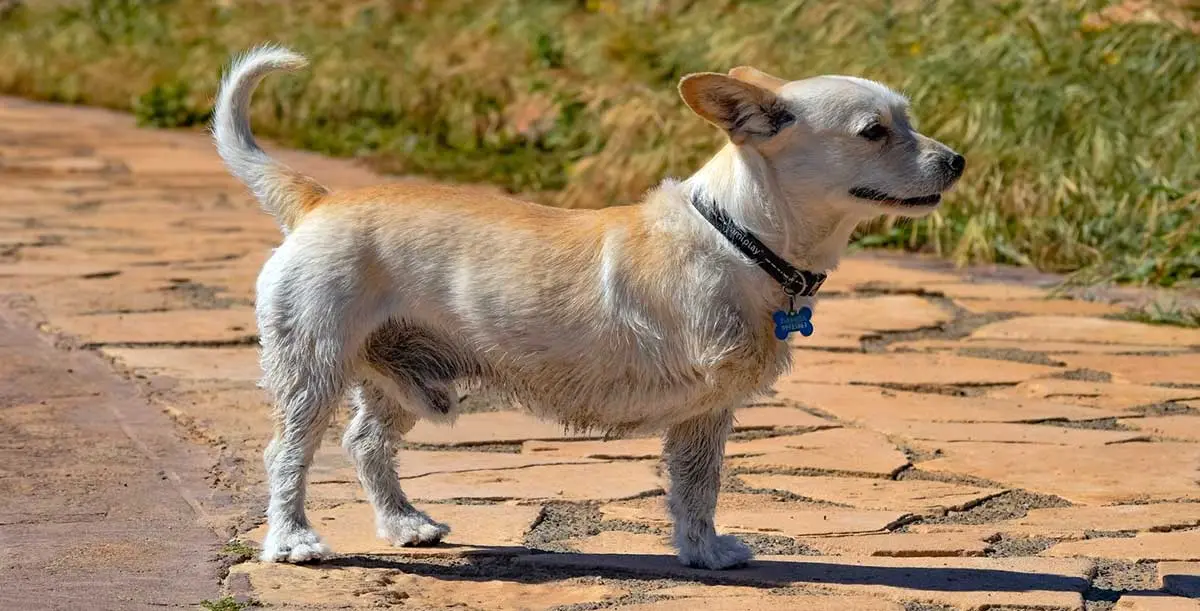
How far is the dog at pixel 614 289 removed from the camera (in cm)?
371

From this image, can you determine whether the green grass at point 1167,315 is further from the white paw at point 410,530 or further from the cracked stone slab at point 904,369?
the white paw at point 410,530

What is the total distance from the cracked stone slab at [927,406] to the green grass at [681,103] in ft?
6.75

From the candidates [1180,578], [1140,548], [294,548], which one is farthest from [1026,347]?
[294,548]

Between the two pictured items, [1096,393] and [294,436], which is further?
[1096,393]

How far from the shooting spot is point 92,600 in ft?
11.4

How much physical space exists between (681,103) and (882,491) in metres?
5.45

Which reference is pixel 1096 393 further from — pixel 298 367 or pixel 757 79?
pixel 298 367

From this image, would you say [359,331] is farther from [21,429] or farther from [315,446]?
[21,429]

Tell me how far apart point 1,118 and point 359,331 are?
10326 millimetres

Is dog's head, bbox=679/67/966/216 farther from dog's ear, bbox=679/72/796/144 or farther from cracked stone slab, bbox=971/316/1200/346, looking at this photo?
cracked stone slab, bbox=971/316/1200/346

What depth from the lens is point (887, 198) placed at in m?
3.74

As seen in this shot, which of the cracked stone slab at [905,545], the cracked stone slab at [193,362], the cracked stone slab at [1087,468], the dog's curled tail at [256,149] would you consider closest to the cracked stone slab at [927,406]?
the cracked stone slab at [1087,468]

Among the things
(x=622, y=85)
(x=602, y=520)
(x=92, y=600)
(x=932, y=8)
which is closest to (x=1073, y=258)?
(x=932, y=8)

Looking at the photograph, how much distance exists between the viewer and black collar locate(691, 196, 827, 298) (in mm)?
3699
